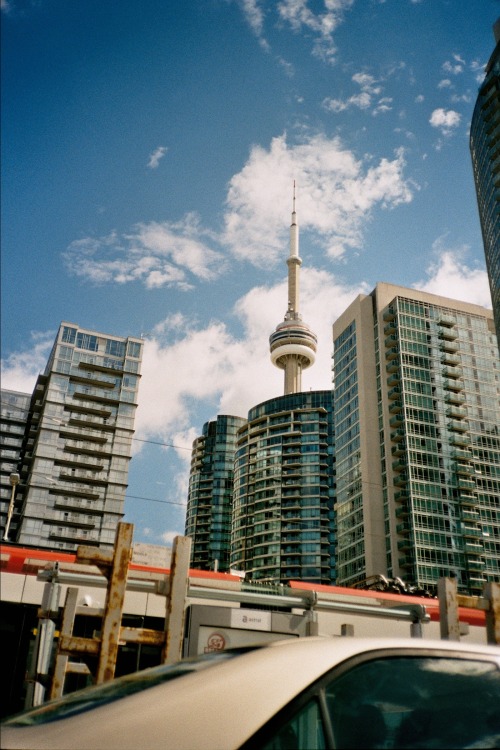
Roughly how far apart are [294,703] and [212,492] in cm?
12913

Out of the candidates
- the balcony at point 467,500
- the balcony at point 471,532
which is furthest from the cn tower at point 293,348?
the balcony at point 471,532

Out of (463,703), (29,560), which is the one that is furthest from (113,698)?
(29,560)

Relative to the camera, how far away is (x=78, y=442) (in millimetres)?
81375

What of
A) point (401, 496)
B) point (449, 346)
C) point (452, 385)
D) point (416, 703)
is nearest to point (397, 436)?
point (401, 496)

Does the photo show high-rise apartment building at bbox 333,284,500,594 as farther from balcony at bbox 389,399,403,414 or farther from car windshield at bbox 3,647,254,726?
car windshield at bbox 3,647,254,726

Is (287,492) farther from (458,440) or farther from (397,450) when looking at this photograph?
(458,440)

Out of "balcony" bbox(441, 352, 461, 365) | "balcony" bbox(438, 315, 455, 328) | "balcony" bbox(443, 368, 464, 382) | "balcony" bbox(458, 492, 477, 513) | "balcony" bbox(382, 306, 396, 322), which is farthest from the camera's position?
"balcony" bbox(438, 315, 455, 328)

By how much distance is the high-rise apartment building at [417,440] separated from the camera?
228 ft

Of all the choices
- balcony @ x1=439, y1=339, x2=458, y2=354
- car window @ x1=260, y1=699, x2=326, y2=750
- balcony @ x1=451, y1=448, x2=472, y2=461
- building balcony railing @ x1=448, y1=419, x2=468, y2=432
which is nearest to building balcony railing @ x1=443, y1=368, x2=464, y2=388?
balcony @ x1=439, y1=339, x2=458, y2=354

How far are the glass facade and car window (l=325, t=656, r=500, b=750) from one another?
310ft

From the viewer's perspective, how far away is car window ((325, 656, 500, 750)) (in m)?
2.06

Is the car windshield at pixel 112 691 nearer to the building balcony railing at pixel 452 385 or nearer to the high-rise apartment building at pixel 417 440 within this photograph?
the high-rise apartment building at pixel 417 440

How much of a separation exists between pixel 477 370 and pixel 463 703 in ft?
274

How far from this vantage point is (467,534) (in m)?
69.8
